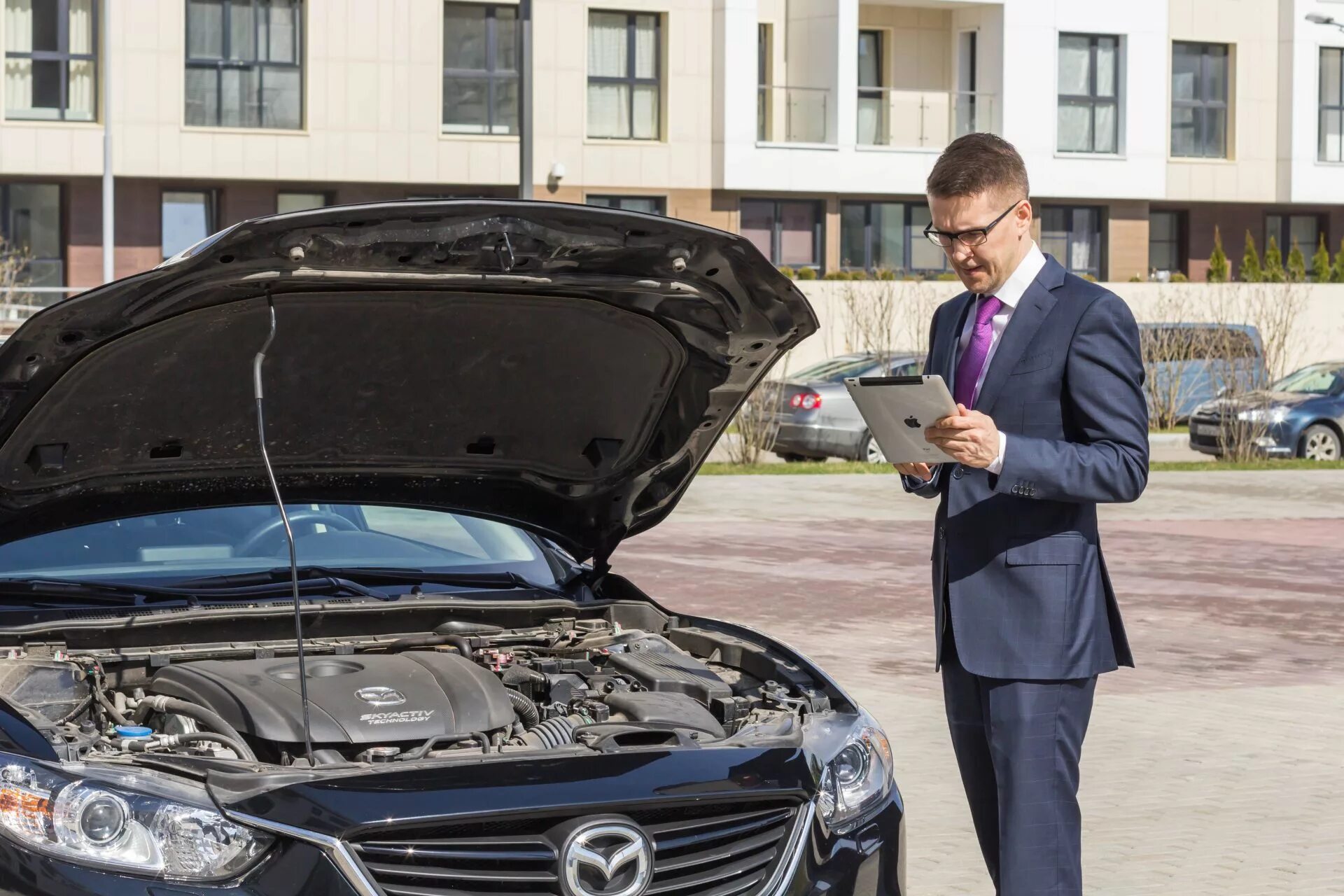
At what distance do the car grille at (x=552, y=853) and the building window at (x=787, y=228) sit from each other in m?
35.1

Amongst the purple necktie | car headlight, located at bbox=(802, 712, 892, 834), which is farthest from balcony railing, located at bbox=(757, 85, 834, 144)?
car headlight, located at bbox=(802, 712, 892, 834)

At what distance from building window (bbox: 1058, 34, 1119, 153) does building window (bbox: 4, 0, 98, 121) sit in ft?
65.8

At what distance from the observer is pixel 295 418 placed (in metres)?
4.80

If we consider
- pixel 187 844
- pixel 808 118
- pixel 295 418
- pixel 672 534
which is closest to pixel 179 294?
pixel 295 418

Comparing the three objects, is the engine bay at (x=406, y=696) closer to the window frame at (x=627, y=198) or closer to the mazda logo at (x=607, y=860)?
the mazda logo at (x=607, y=860)

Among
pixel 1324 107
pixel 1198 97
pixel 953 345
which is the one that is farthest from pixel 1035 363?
pixel 1324 107

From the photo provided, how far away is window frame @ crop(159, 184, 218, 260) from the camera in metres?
35.5

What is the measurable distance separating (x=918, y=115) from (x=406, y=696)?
36997 mm

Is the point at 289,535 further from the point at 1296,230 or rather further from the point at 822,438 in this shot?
the point at 1296,230

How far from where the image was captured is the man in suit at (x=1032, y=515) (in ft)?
13.1

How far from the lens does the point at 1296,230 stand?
4556 centimetres

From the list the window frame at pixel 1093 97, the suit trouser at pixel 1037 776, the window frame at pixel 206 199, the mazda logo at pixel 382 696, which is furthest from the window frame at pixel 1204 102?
the mazda logo at pixel 382 696

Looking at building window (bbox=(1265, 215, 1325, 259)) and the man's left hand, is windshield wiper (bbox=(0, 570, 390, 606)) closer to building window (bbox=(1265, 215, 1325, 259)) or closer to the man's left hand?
the man's left hand

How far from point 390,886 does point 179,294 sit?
1365 millimetres
